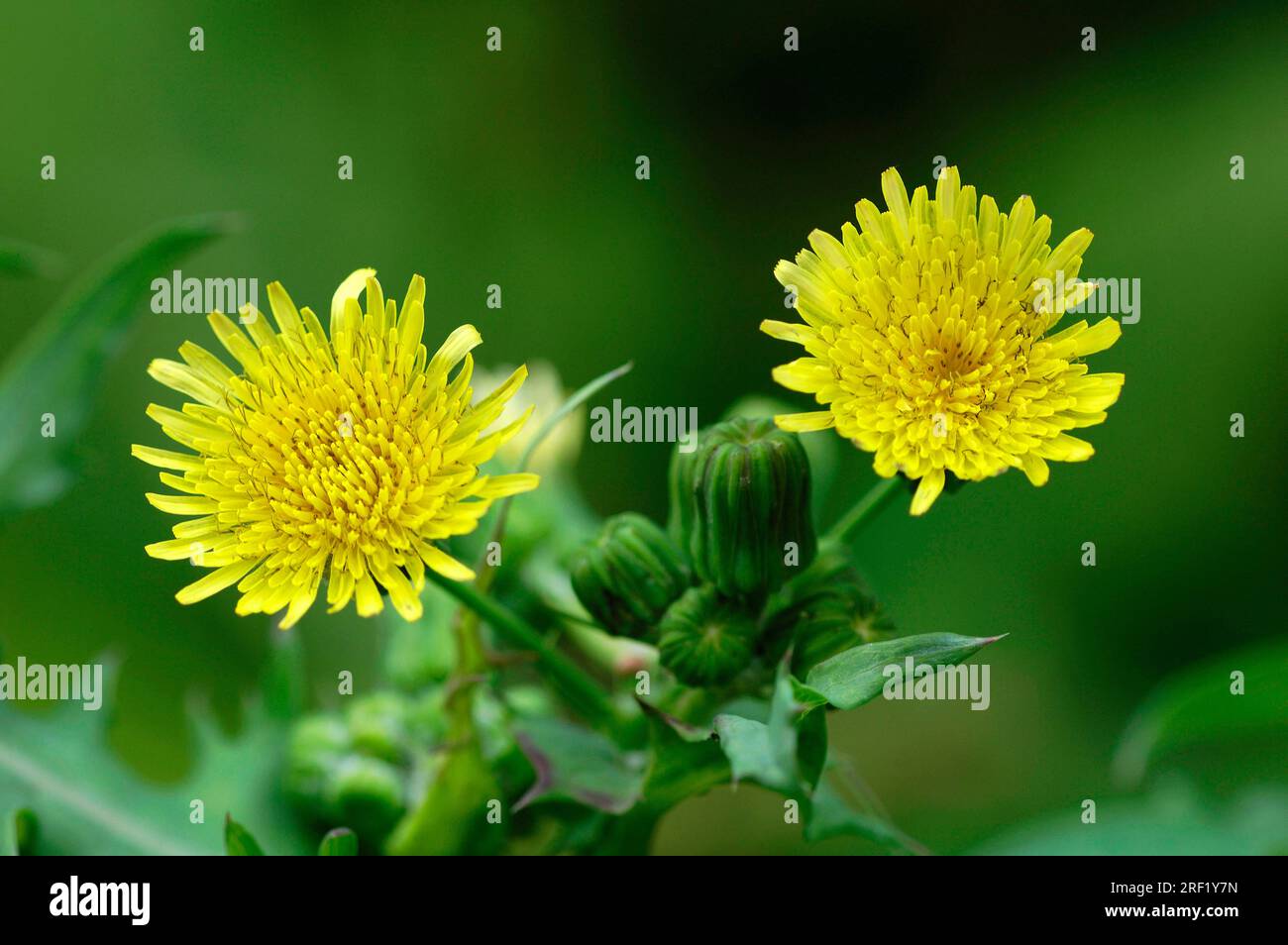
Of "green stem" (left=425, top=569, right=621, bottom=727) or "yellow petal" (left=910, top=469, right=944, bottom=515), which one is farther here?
"green stem" (left=425, top=569, right=621, bottom=727)

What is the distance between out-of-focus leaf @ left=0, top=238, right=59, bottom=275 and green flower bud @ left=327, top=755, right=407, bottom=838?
1008mm

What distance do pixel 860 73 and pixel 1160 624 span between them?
1952mm

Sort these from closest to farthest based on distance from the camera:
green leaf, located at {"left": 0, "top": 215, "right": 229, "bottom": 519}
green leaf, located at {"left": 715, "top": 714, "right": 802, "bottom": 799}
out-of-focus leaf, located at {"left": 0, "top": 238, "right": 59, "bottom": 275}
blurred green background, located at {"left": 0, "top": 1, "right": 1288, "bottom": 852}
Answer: green leaf, located at {"left": 715, "top": 714, "right": 802, "bottom": 799} < out-of-focus leaf, located at {"left": 0, "top": 238, "right": 59, "bottom": 275} < green leaf, located at {"left": 0, "top": 215, "right": 229, "bottom": 519} < blurred green background, located at {"left": 0, "top": 1, "right": 1288, "bottom": 852}

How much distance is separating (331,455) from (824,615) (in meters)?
0.73

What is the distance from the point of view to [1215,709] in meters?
2.03

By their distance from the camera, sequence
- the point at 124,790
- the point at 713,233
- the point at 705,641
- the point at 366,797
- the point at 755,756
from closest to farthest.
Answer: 1. the point at 755,756
2. the point at 705,641
3. the point at 366,797
4. the point at 124,790
5. the point at 713,233

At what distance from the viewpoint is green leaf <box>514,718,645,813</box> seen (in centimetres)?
160

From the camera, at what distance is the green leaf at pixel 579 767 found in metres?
1.60

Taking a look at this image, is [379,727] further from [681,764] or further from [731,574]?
[731,574]

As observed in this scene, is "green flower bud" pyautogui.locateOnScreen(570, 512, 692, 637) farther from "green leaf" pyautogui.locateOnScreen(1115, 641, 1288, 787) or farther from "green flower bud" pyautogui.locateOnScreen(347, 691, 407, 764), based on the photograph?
"green leaf" pyautogui.locateOnScreen(1115, 641, 1288, 787)

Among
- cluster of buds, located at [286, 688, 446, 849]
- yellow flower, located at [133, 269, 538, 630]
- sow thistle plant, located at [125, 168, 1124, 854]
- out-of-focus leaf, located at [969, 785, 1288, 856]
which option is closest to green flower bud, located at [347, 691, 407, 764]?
cluster of buds, located at [286, 688, 446, 849]

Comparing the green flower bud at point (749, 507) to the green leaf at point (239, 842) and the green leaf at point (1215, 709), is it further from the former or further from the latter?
the green leaf at point (1215, 709)

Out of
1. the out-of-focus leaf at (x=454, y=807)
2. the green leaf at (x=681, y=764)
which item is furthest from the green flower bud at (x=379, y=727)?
the green leaf at (x=681, y=764)

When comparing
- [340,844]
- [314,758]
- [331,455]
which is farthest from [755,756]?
[314,758]
